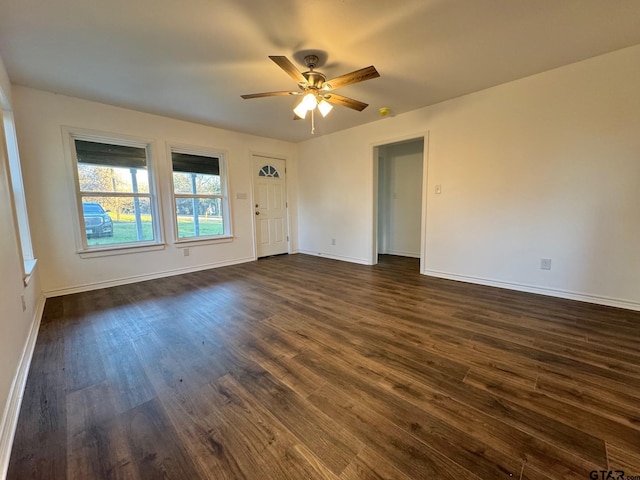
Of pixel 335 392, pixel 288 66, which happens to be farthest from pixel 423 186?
pixel 335 392

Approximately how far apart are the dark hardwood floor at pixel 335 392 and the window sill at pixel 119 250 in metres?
0.85

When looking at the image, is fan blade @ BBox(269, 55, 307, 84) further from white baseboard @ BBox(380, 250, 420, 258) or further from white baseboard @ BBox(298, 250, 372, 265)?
white baseboard @ BBox(380, 250, 420, 258)

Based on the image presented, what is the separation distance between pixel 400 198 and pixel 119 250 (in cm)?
493

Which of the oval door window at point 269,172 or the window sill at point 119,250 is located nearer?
the window sill at point 119,250

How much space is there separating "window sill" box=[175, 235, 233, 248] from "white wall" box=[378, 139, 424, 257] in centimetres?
320

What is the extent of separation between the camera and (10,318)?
66.4 inches

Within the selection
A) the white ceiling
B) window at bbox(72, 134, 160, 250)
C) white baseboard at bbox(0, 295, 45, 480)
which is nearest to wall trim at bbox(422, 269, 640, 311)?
the white ceiling

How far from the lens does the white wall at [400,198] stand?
5.20 metres

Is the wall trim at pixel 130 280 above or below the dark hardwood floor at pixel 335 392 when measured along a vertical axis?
above

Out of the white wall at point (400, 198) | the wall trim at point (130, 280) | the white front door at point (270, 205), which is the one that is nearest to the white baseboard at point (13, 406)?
the wall trim at point (130, 280)

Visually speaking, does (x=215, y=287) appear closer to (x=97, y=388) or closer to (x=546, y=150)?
(x=97, y=388)

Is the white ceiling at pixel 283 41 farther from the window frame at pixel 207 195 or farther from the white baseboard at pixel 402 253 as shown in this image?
the white baseboard at pixel 402 253

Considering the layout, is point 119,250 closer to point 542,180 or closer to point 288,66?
point 288,66

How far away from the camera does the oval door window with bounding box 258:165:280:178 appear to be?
5.32m
